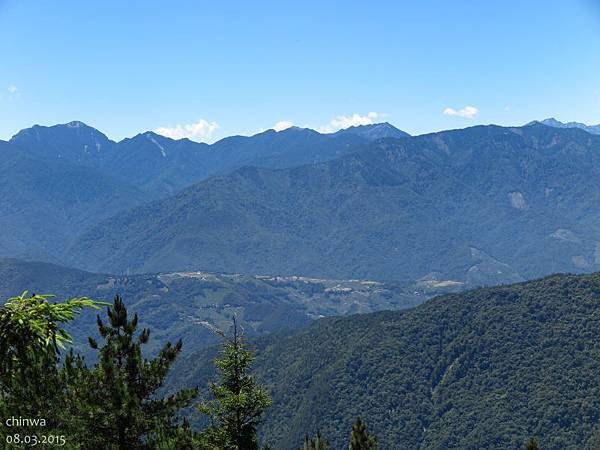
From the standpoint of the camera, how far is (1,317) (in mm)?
15492

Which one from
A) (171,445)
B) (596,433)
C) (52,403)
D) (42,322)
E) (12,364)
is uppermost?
(42,322)

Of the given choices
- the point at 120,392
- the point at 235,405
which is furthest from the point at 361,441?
the point at 120,392

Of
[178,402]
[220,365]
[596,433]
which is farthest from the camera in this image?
[596,433]

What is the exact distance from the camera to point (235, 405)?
3378cm

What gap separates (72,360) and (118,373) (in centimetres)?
373

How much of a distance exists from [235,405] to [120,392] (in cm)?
761

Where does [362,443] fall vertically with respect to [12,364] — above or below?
below

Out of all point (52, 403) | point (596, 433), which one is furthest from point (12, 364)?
point (596, 433)

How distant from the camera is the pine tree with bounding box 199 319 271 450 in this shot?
34.2 m

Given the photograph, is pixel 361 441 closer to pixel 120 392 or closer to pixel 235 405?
pixel 235 405

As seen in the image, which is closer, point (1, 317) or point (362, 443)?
point (1, 317)

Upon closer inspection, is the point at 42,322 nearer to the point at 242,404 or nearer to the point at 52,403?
the point at 52,403

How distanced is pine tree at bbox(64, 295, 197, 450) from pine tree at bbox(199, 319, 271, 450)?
122 inches

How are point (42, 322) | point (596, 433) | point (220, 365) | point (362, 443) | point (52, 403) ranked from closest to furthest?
A: point (42, 322)
point (52, 403)
point (220, 365)
point (362, 443)
point (596, 433)
